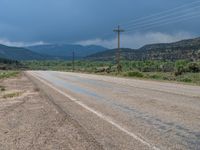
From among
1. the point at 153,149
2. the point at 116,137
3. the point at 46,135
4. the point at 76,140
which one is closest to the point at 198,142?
the point at 153,149

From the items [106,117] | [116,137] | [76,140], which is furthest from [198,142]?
[106,117]

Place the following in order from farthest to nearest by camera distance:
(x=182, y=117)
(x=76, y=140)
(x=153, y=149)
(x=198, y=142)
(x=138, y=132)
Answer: (x=182, y=117), (x=138, y=132), (x=76, y=140), (x=198, y=142), (x=153, y=149)

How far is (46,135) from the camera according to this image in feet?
30.0

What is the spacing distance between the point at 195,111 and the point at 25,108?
20.1ft

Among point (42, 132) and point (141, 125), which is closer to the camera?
point (42, 132)

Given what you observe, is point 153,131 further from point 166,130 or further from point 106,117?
point 106,117

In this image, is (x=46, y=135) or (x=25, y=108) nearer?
(x=46, y=135)

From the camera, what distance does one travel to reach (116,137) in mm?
8562

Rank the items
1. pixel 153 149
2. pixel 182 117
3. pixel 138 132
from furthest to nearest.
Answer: pixel 182 117 < pixel 138 132 < pixel 153 149

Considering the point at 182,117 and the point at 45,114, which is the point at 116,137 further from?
the point at 45,114

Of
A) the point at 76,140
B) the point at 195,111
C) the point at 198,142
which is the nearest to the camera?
the point at 198,142

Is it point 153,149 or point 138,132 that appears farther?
point 138,132

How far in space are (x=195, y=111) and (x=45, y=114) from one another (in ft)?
15.3

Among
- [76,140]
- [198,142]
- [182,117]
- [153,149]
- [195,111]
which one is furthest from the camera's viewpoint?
[195,111]
